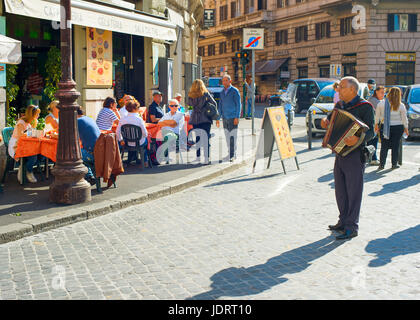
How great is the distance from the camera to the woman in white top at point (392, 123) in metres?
11.4

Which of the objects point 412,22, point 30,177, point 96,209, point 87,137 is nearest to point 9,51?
point 87,137

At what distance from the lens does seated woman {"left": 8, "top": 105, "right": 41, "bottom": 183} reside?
9.23m

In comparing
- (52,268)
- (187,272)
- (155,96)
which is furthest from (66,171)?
(155,96)

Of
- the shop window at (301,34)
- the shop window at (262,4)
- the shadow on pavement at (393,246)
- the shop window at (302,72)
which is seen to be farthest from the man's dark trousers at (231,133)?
the shop window at (262,4)

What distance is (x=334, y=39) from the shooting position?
129 feet

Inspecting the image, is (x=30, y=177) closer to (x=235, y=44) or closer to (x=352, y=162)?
(x=352, y=162)

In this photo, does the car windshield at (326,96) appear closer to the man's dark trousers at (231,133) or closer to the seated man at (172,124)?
the man's dark trousers at (231,133)

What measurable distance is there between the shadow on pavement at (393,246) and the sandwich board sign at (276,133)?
185 inches

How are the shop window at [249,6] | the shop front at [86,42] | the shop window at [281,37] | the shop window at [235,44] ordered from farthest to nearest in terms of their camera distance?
the shop window at [235,44], the shop window at [249,6], the shop window at [281,37], the shop front at [86,42]

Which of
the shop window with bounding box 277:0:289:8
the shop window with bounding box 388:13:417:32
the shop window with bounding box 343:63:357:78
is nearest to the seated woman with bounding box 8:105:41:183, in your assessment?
the shop window with bounding box 343:63:357:78

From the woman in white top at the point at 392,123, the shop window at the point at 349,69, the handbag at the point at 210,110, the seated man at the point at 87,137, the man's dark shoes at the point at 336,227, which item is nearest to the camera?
the man's dark shoes at the point at 336,227

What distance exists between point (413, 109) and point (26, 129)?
12.0m

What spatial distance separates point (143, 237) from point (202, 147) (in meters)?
5.82

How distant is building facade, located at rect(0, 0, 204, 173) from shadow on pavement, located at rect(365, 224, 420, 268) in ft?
23.2
